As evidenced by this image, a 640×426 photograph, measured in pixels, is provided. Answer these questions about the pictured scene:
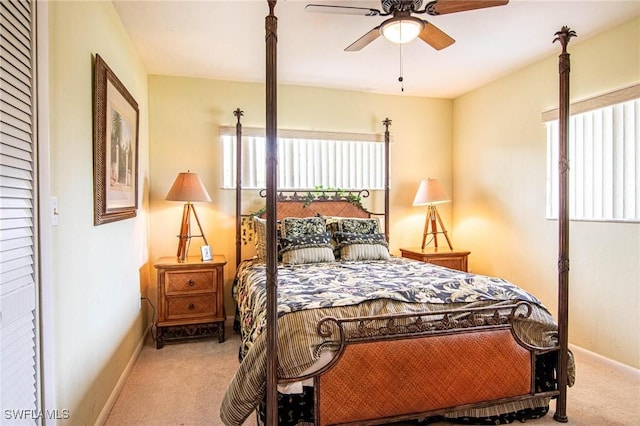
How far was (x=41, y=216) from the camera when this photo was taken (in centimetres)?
149

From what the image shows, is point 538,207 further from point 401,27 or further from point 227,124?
point 227,124

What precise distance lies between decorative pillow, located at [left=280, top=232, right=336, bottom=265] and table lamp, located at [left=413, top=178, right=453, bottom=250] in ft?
4.61

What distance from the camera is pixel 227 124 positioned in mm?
4020

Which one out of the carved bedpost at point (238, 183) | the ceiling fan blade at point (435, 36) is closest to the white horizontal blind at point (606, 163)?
the ceiling fan blade at point (435, 36)

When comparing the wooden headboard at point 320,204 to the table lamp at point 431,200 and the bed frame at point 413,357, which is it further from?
the bed frame at point 413,357

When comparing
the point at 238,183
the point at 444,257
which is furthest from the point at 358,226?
the point at 238,183

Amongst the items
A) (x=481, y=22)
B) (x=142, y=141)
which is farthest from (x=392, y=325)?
(x=142, y=141)

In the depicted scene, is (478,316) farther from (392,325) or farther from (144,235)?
(144,235)

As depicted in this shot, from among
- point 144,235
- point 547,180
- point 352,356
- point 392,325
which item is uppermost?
point 547,180

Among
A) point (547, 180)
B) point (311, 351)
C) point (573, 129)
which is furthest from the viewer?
point (547, 180)

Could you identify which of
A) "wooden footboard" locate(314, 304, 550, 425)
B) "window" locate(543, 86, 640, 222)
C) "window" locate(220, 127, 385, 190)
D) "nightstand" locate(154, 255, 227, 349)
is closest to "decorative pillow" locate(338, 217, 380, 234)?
"window" locate(220, 127, 385, 190)

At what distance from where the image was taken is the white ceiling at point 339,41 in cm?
257

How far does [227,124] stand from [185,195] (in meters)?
1.00

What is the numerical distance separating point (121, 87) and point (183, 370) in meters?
2.15
